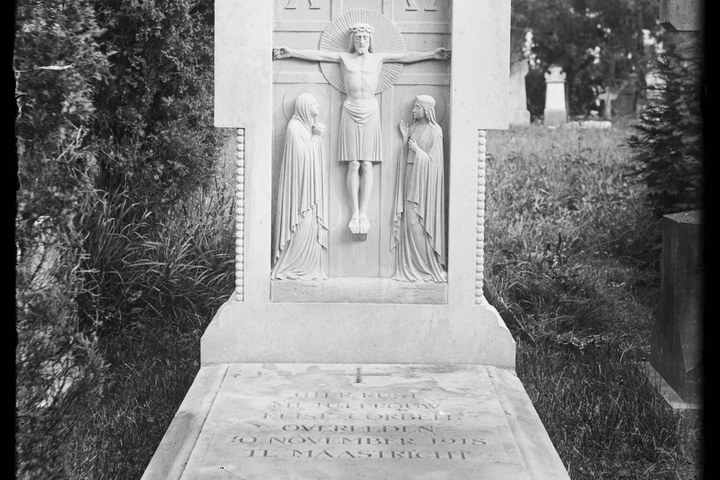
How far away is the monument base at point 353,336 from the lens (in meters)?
5.71

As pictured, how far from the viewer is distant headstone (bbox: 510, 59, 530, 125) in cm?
2303

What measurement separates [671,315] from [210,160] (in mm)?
4100

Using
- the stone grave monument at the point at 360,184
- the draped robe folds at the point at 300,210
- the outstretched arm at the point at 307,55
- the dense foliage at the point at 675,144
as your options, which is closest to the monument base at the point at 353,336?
the stone grave monument at the point at 360,184

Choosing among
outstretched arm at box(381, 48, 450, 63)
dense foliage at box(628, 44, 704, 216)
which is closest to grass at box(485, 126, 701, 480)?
dense foliage at box(628, 44, 704, 216)

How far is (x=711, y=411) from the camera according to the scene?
198 inches

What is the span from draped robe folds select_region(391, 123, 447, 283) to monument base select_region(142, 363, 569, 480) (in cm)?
60

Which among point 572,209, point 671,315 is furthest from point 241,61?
point 572,209

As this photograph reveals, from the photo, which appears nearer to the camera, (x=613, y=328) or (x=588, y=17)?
(x=613, y=328)

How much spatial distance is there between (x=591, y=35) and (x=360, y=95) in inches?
914

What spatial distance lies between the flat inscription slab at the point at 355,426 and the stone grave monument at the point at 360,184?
3.2 inches

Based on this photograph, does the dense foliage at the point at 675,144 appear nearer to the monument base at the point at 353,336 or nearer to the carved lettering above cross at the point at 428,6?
the carved lettering above cross at the point at 428,6

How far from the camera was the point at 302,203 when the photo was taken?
5.73m

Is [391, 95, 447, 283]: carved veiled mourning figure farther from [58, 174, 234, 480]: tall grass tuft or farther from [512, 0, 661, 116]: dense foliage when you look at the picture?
[512, 0, 661, 116]: dense foliage

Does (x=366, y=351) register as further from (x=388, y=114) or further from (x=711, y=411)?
(x=711, y=411)
